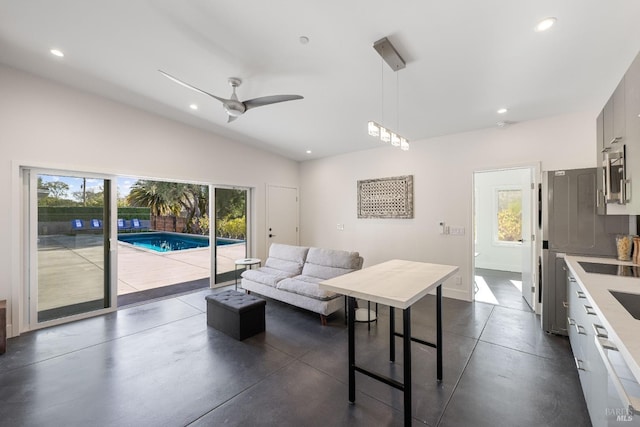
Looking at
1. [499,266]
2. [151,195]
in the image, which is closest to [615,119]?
[499,266]

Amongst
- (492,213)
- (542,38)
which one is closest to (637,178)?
(542,38)

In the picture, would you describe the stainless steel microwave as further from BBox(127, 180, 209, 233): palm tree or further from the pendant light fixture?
BBox(127, 180, 209, 233): palm tree

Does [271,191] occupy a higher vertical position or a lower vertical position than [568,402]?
higher

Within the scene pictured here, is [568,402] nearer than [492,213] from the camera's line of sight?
Yes

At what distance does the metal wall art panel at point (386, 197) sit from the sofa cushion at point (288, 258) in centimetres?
170

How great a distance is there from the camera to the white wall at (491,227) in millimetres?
6109

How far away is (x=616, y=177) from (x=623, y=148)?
296 mm

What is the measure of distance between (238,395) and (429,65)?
3436 mm

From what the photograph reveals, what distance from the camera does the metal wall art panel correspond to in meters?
4.76

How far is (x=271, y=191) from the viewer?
5918 mm

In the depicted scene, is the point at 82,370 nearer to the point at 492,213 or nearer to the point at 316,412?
the point at 316,412

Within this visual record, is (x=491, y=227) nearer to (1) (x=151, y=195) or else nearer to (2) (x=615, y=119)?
(2) (x=615, y=119)

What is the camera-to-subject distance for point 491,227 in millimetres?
6461

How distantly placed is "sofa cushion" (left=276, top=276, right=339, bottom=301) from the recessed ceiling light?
3.20 m
